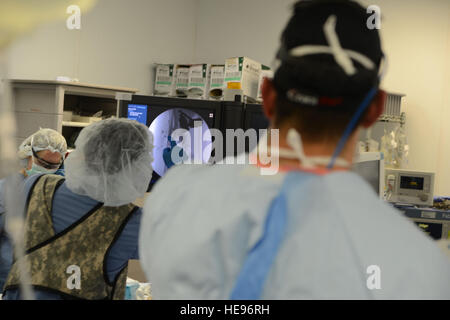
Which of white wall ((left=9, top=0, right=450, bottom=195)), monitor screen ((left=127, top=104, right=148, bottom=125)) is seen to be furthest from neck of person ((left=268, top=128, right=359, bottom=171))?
white wall ((left=9, top=0, right=450, bottom=195))

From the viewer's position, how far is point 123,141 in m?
1.73

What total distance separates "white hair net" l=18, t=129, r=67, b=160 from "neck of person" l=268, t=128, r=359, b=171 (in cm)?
227

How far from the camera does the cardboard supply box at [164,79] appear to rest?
5.67m

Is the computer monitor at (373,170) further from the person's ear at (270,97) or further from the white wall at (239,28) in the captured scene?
the white wall at (239,28)

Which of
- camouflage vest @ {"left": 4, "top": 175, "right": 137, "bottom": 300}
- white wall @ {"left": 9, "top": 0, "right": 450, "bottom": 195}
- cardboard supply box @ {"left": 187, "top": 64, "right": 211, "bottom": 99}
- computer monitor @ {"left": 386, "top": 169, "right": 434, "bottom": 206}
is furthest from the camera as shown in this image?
cardboard supply box @ {"left": 187, "top": 64, "right": 211, "bottom": 99}

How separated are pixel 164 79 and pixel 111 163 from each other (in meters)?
4.20

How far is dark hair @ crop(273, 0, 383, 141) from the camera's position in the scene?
0.68m

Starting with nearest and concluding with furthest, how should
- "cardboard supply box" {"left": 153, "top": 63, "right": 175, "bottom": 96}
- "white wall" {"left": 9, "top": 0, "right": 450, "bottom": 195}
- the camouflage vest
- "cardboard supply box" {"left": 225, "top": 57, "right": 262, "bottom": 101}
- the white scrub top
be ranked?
the white scrub top → the camouflage vest → "cardboard supply box" {"left": 225, "top": 57, "right": 262, "bottom": 101} → "white wall" {"left": 9, "top": 0, "right": 450, "bottom": 195} → "cardboard supply box" {"left": 153, "top": 63, "right": 175, "bottom": 96}

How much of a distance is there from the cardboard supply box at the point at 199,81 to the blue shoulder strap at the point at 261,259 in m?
4.45

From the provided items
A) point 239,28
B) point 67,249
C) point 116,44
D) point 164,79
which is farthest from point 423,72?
point 67,249

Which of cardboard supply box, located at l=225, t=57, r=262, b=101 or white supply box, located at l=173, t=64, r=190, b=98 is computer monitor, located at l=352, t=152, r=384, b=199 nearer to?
cardboard supply box, located at l=225, t=57, r=262, b=101

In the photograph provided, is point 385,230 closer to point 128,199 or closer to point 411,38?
point 128,199

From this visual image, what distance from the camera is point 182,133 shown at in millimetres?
2053
